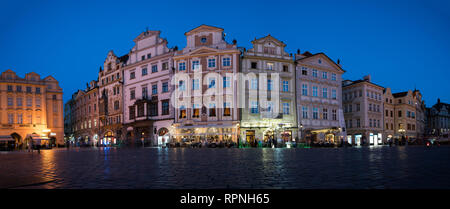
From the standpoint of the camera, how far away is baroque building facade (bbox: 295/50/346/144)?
4853 centimetres

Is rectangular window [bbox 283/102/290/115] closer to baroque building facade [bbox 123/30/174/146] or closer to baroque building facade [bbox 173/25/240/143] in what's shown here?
baroque building facade [bbox 173/25/240/143]

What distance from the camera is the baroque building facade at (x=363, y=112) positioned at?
201 feet

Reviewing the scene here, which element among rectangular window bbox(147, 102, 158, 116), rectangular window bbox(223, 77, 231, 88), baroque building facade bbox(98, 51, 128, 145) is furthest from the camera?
baroque building facade bbox(98, 51, 128, 145)

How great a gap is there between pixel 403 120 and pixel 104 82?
63.8m

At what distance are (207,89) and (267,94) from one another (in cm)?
842

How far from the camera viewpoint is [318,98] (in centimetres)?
5059

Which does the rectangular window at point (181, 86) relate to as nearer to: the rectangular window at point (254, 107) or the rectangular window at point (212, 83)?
the rectangular window at point (212, 83)

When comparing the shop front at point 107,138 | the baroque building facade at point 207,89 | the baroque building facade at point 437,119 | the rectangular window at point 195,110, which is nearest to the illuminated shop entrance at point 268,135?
the baroque building facade at point 207,89

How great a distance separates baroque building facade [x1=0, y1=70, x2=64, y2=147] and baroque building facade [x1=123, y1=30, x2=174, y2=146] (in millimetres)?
16196

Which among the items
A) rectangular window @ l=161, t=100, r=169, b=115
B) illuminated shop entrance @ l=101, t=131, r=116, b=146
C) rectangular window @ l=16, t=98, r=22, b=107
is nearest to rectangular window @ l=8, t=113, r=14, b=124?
rectangular window @ l=16, t=98, r=22, b=107

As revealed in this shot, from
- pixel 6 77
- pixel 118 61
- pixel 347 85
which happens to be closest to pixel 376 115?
pixel 347 85

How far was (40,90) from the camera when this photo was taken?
59.9 metres
